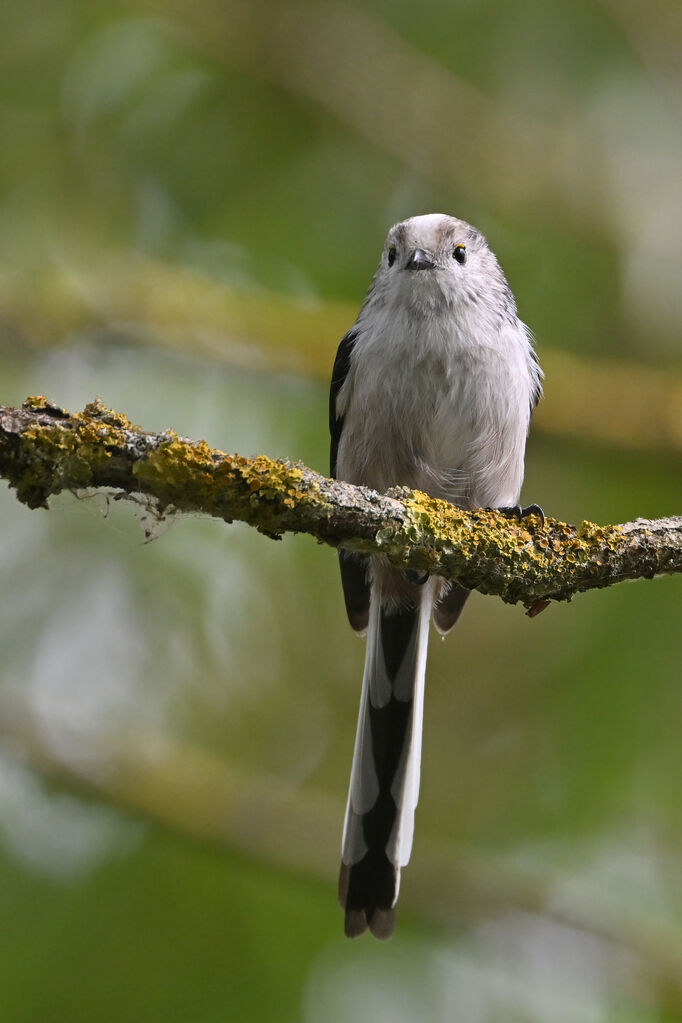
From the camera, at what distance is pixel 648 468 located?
4680 millimetres

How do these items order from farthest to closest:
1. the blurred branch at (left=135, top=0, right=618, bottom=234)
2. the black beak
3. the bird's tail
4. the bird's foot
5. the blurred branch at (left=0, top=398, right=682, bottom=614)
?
the blurred branch at (left=135, top=0, right=618, bottom=234) → the black beak → the bird's tail → the bird's foot → the blurred branch at (left=0, top=398, right=682, bottom=614)

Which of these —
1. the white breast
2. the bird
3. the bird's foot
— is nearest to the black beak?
the bird

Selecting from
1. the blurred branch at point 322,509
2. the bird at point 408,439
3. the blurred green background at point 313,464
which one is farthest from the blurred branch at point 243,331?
the blurred branch at point 322,509

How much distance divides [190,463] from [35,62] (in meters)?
3.36

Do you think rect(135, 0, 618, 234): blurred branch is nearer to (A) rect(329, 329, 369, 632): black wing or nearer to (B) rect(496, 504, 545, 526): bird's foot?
(A) rect(329, 329, 369, 632): black wing

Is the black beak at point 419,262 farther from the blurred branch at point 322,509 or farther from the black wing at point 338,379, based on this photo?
the blurred branch at point 322,509

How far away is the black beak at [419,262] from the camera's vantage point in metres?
4.07

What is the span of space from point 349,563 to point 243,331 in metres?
1.23

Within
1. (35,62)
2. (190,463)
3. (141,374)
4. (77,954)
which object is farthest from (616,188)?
(77,954)

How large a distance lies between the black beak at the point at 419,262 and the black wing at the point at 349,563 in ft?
1.13

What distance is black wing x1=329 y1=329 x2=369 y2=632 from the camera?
4270 mm

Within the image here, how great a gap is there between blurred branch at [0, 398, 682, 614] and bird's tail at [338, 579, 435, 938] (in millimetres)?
1071

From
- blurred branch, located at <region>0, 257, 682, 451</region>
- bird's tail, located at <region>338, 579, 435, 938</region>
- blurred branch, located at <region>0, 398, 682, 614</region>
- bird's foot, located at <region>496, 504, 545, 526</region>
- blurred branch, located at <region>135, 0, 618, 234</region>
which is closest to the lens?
blurred branch, located at <region>0, 398, 682, 614</region>

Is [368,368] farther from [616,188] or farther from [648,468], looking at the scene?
[616,188]
